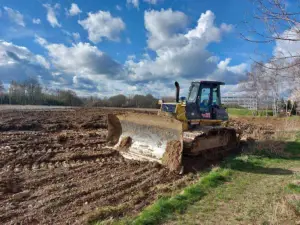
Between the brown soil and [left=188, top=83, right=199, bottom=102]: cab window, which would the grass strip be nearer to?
the brown soil

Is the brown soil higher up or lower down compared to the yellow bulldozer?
lower down

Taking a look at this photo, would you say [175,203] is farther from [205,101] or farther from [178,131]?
[205,101]

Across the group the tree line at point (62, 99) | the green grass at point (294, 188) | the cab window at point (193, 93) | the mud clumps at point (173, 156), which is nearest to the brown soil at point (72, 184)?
the mud clumps at point (173, 156)

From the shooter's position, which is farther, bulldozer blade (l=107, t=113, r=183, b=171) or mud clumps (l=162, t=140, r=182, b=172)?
bulldozer blade (l=107, t=113, r=183, b=171)

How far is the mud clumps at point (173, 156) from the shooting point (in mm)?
7107

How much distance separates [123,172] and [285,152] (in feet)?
21.1

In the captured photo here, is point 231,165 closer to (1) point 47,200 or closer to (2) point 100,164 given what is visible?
(2) point 100,164

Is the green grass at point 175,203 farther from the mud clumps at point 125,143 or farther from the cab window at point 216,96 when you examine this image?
the cab window at point 216,96

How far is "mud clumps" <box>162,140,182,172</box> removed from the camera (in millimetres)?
7107

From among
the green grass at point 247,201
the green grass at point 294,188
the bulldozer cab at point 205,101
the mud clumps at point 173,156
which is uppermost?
the bulldozer cab at point 205,101

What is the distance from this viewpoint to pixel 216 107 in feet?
33.6

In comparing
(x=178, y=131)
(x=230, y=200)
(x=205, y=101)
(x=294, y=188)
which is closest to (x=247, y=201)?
(x=230, y=200)

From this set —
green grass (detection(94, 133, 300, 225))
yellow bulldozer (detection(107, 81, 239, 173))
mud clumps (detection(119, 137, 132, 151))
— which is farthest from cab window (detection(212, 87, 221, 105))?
mud clumps (detection(119, 137, 132, 151))

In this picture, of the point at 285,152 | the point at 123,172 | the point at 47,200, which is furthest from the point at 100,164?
the point at 285,152
